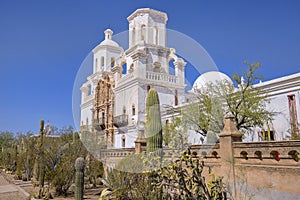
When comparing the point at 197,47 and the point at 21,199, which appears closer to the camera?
the point at 197,47

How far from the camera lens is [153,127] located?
8.33 metres

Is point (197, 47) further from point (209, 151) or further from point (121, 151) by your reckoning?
point (121, 151)

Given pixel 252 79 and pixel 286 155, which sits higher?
pixel 252 79

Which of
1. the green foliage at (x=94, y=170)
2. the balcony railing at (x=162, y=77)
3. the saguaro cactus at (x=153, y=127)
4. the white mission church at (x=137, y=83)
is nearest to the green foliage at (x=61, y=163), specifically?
the green foliage at (x=94, y=170)

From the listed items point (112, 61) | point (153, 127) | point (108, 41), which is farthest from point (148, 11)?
point (153, 127)

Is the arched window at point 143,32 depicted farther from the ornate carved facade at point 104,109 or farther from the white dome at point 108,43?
the white dome at point 108,43

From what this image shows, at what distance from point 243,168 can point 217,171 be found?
94 cm

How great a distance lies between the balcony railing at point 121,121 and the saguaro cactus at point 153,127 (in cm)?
1290

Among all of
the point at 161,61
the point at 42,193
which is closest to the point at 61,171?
the point at 42,193

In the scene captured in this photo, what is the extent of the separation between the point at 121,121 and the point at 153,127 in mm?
13789

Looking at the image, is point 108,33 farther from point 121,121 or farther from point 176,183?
point 176,183

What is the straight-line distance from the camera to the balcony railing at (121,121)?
2148 cm

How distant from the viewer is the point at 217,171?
24.9ft

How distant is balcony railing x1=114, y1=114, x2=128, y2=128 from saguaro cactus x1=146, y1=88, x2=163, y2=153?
1290cm
